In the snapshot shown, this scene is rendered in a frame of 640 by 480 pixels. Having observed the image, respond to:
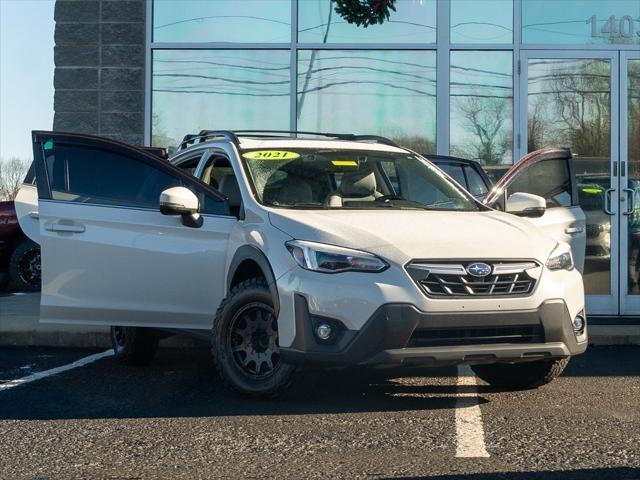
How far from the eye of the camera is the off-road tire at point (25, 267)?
1471 centimetres

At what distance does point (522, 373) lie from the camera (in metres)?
6.64

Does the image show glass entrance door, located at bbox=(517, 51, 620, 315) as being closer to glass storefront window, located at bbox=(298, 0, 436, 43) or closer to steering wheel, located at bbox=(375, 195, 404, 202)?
glass storefront window, located at bbox=(298, 0, 436, 43)

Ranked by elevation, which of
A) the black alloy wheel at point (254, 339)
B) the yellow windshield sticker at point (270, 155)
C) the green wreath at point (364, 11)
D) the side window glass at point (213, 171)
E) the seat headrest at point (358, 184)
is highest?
the green wreath at point (364, 11)

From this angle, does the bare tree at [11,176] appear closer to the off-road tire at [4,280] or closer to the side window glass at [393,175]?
the off-road tire at [4,280]

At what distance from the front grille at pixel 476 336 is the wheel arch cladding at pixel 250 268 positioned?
0.82 metres

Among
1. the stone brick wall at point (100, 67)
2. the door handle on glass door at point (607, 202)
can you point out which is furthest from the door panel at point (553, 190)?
the stone brick wall at point (100, 67)

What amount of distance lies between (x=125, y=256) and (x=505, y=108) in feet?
19.8

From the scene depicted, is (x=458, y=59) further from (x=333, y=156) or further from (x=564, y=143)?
(x=333, y=156)

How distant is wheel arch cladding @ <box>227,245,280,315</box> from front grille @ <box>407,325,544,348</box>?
2.68 feet

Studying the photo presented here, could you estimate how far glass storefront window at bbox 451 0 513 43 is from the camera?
11.9 m

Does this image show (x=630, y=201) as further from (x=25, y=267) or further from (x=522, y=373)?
(x=25, y=267)

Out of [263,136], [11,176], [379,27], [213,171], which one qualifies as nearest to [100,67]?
[379,27]

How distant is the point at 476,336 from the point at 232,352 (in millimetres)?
1432

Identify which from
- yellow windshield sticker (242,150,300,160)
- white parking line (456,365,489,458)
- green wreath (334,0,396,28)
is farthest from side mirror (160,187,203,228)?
green wreath (334,0,396,28)
